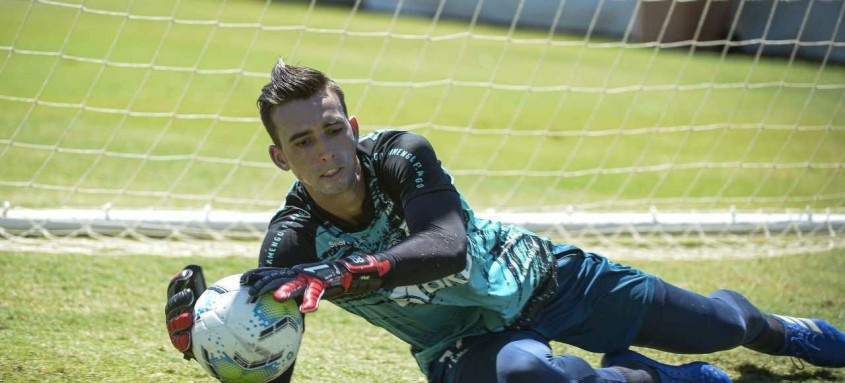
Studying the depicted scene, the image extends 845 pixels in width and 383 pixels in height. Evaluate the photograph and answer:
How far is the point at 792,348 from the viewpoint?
12.1 ft

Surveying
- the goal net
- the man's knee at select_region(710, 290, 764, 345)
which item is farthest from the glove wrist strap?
the goal net

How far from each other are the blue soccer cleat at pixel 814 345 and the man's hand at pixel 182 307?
224 centimetres

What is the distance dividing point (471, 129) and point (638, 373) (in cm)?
418

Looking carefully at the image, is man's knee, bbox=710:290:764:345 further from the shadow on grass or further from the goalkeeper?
the shadow on grass

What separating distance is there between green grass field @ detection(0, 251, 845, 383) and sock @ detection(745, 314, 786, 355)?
0.44 feet

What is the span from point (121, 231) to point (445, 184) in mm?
3290

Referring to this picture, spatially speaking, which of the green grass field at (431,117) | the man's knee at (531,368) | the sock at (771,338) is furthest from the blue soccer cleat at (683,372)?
the green grass field at (431,117)

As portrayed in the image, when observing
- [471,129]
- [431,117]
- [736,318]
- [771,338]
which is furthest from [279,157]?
[431,117]

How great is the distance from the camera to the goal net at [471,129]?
19.4 ft

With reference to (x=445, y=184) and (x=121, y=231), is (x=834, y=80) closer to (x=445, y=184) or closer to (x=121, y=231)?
(x=121, y=231)

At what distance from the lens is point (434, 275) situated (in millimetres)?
2828

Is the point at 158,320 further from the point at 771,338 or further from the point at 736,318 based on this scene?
the point at 771,338

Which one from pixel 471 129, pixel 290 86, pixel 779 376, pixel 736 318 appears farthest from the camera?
pixel 471 129

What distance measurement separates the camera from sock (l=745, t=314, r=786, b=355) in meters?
3.64
